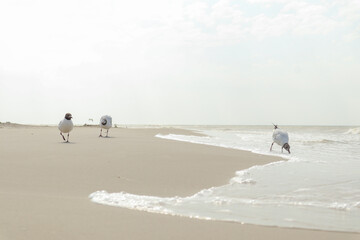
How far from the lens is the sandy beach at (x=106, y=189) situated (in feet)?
8.07

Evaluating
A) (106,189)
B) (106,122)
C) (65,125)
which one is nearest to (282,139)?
(65,125)

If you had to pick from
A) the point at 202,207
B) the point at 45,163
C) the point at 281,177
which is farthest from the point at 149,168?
the point at 202,207

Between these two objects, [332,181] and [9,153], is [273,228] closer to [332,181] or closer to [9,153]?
[332,181]

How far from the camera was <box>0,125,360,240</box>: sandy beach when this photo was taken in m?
2.46

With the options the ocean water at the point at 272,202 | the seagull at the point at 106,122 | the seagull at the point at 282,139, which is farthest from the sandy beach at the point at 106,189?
the seagull at the point at 106,122

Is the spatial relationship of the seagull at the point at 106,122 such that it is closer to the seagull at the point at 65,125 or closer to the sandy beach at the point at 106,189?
the seagull at the point at 65,125

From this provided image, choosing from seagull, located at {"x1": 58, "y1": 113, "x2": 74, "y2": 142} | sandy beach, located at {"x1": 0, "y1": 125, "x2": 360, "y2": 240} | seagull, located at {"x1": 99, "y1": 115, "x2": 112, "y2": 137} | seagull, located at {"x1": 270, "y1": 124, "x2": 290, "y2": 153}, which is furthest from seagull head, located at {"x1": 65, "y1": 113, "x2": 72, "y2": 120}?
seagull, located at {"x1": 270, "y1": 124, "x2": 290, "y2": 153}

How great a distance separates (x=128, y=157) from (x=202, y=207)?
11.5ft

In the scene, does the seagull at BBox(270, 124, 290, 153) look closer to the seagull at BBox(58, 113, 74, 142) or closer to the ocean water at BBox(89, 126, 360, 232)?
the ocean water at BBox(89, 126, 360, 232)

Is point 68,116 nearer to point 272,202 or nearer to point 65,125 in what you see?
point 65,125

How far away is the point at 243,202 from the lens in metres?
3.54

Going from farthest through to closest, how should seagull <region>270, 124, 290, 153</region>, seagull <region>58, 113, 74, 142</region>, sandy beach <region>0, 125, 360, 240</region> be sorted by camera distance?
seagull <region>58, 113, 74, 142</region>, seagull <region>270, 124, 290, 153</region>, sandy beach <region>0, 125, 360, 240</region>

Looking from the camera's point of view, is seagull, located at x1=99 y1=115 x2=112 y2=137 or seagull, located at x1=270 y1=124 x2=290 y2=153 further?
seagull, located at x1=99 y1=115 x2=112 y2=137

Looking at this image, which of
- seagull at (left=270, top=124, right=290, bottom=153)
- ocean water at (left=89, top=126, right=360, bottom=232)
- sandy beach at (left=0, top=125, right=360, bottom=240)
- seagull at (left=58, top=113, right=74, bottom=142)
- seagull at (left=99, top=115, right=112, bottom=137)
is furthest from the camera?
seagull at (left=99, top=115, right=112, bottom=137)
